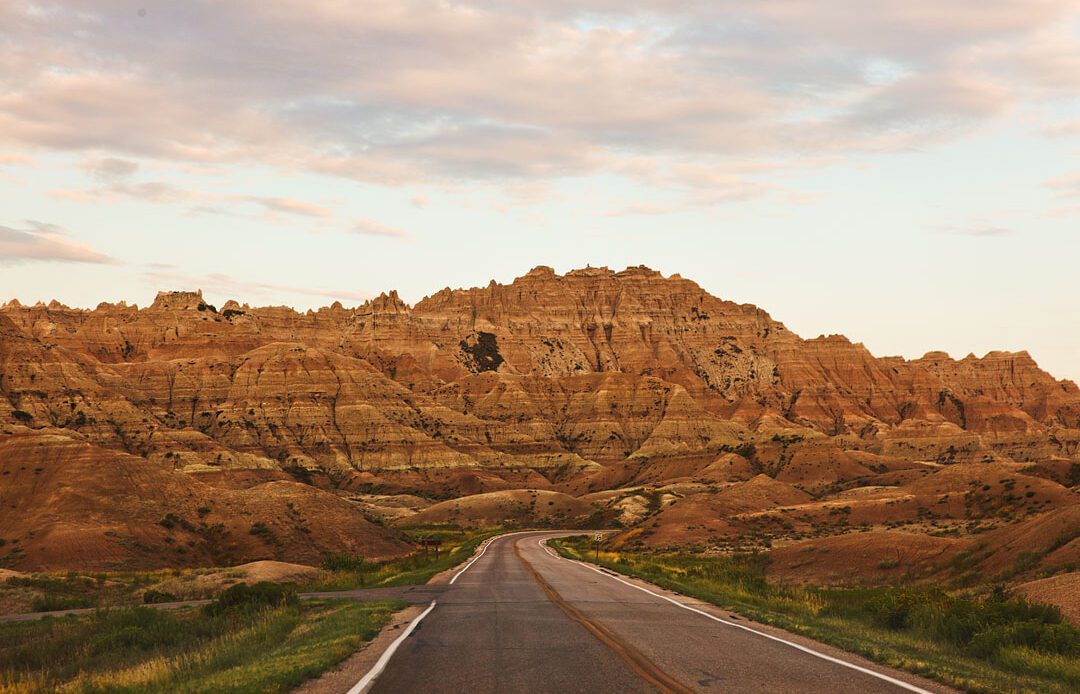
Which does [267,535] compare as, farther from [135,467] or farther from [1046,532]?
[1046,532]

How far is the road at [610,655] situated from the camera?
40.9 feet

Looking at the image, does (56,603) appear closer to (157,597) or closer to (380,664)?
(157,597)

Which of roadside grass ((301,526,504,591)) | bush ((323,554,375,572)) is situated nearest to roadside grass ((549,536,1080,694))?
roadside grass ((301,526,504,591))

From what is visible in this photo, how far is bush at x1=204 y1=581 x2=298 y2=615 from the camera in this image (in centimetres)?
2780

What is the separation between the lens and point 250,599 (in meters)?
28.6

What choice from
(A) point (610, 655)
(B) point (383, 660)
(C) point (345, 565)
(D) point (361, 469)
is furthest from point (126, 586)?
(D) point (361, 469)

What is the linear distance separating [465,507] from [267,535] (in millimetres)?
57687

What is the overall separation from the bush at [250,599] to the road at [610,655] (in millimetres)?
6433

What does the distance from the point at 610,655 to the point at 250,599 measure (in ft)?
57.8

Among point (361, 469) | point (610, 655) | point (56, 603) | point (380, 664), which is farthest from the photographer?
point (361, 469)

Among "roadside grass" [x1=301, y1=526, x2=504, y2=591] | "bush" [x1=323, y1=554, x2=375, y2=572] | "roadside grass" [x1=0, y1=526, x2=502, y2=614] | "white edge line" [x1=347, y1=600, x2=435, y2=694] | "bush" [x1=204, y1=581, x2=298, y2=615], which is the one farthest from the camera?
"bush" [x1=323, y1=554, x2=375, y2=572]

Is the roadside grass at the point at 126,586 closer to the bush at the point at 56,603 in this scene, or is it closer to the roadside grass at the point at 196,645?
the bush at the point at 56,603

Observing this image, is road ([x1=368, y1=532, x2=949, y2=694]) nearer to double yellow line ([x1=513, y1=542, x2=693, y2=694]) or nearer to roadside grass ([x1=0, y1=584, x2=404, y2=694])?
double yellow line ([x1=513, y1=542, x2=693, y2=694])

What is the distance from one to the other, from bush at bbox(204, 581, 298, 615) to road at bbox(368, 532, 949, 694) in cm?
643
